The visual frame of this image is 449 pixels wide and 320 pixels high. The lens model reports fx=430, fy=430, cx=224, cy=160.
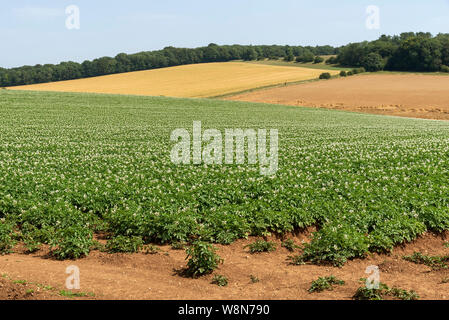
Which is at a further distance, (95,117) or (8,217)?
(95,117)

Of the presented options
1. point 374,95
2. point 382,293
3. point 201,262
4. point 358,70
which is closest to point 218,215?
point 201,262

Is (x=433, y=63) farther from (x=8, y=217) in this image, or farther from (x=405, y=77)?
(x=8, y=217)

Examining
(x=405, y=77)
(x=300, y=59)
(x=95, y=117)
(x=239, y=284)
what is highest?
(x=300, y=59)

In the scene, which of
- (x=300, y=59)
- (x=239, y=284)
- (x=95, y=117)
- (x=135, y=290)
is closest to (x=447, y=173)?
(x=239, y=284)

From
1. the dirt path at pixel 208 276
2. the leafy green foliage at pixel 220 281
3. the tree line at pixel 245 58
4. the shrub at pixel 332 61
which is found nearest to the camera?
the dirt path at pixel 208 276

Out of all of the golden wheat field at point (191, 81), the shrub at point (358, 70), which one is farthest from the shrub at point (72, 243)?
the shrub at point (358, 70)

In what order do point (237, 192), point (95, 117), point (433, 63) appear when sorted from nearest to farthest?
Answer: point (237, 192), point (95, 117), point (433, 63)

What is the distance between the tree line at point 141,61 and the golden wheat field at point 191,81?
8797 millimetres

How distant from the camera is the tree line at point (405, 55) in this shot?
104250 millimetres

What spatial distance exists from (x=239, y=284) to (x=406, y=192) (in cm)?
881

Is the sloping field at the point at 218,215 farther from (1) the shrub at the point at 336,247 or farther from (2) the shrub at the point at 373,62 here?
(2) the shrub at the point at 373,62

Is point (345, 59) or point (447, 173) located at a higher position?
point (345, 59)

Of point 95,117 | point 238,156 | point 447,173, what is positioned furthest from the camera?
point 95,117

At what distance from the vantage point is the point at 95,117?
140 ft
